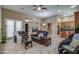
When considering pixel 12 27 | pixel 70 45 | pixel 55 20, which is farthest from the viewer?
pixel 55 20

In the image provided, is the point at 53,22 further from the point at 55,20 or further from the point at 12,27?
the point at 12,27

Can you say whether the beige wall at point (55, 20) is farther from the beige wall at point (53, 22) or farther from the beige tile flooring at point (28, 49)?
the beige tile flooring at point (28, 49)

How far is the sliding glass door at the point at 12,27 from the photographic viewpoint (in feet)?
9.95

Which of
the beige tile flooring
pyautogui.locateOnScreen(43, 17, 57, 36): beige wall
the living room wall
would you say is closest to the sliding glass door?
the living room wall

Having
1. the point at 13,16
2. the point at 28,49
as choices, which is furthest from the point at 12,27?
the point at 28,49

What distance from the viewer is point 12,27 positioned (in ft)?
10.2

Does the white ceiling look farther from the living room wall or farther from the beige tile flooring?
the beige tile flooring

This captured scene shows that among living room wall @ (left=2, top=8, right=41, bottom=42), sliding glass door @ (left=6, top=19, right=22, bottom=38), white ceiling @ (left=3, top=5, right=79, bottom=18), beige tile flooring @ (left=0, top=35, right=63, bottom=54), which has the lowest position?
beige tile flooring @ (left=0, top=35, right=63, bottom=54)

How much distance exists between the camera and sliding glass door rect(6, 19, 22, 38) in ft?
9.95
